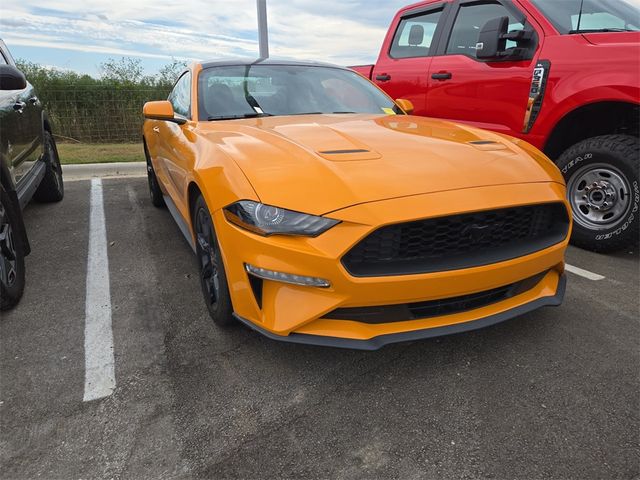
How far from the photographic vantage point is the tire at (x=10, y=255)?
2.71 meters

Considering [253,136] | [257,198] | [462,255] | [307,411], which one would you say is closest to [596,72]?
[462,255]

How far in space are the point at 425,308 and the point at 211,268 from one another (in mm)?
1204

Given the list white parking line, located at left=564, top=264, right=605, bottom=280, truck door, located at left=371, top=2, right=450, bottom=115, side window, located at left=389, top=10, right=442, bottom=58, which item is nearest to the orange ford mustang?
white parking line, located at left=564, top=264, right=605, bottom=280

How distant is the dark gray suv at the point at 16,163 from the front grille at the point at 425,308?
6.87 ft

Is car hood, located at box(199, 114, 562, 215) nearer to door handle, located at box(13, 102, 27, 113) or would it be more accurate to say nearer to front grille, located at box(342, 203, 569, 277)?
front grille, located at box(342, 203, 569, 277)

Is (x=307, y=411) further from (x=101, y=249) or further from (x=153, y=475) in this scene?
(x=101, y=249)

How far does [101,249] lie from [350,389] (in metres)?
2.66

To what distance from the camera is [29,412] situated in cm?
190

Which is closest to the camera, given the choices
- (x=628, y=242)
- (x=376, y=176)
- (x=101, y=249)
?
(x=376, y=176)

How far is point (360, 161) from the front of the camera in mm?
2146

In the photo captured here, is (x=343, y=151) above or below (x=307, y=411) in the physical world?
above

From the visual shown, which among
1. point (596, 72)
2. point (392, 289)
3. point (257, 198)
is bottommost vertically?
point (392, 289)

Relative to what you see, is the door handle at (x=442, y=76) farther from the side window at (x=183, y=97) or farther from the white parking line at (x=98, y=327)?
the white parking line at (x=98, y=327)

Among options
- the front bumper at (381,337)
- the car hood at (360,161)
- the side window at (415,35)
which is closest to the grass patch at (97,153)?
the side window at (415,35)
